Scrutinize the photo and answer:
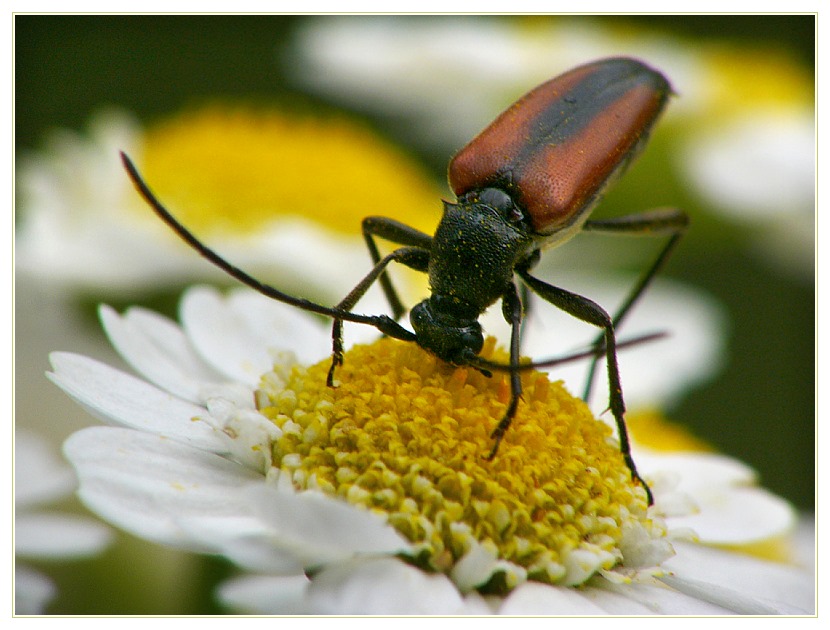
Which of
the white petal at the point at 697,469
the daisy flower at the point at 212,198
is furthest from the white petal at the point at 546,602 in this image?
the daisy flower at the point at 212,198

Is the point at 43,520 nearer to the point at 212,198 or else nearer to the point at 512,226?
the point at 512,226

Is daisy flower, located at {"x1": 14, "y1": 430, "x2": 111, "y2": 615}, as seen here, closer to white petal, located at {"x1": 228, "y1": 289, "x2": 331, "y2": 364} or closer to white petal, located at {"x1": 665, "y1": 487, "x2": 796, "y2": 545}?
white petal, located at {"x1": 228, "y1": 289, "x2": 331, "y2": 364}

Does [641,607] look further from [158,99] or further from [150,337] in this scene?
[158,99]

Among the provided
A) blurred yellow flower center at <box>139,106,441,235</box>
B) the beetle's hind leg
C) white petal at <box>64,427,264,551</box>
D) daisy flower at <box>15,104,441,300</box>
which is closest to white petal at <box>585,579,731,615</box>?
the beetle's hind leg

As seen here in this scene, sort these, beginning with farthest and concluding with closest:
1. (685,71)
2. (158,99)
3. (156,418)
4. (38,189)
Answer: (685,71), (158,99), (38,189), (156,418)

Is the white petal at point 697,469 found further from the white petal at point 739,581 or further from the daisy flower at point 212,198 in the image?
the daisy flower at point 212,198

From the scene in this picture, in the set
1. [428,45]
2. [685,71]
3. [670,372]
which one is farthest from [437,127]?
[670,372]

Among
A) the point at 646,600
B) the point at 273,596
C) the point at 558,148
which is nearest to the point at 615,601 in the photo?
the point at 646,600

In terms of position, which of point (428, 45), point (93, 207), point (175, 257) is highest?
point (428, 45)
